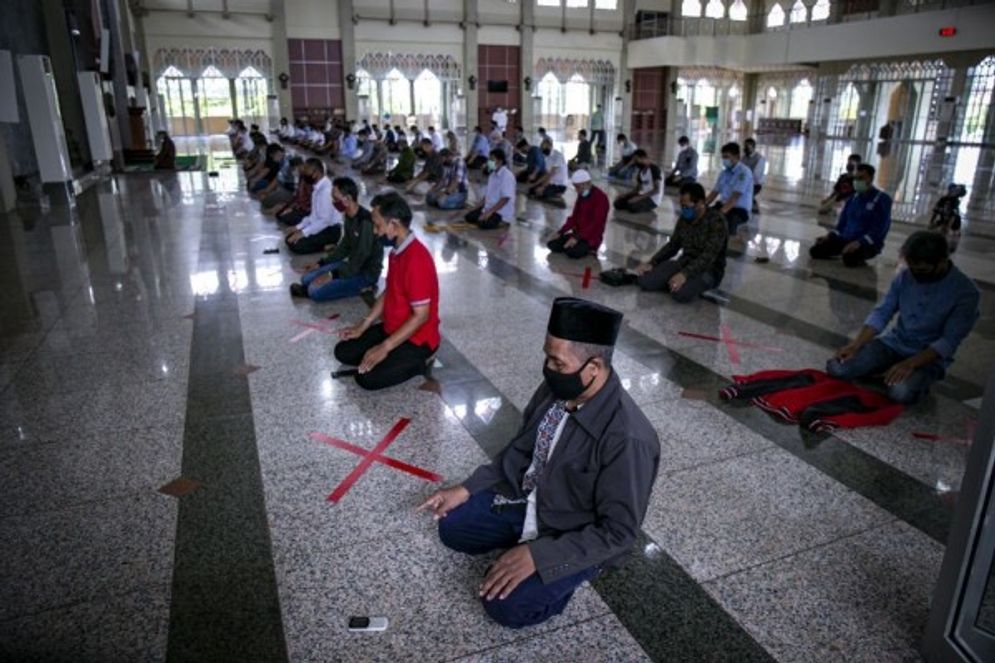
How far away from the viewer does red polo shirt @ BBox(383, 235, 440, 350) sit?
4.23m

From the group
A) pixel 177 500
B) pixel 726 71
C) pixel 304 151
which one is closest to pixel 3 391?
pixel 177 500

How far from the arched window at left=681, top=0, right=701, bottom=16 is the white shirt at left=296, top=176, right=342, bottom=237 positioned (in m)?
34.0

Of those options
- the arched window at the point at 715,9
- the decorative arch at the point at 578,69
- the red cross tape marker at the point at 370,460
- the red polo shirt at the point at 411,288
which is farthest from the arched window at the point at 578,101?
the red cross tape marker at the point at 370,460

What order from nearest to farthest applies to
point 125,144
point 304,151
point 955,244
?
point 955,244 → point 125,144 → point 304,151

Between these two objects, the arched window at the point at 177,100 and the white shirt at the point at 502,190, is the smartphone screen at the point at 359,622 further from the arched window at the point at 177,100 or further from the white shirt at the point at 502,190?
the arched window at the point at 177,100

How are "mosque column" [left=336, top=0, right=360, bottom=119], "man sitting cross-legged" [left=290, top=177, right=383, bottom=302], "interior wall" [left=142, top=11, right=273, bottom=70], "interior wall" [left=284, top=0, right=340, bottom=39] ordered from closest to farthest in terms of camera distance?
"man sitting cross-legged" [left=290, top=177, right=383, bottom=302] < "interior wall" [left=142, top=11, right=273, bottom=70] < "interior wall" [left=284, top=0, right=340, bottom=39] < "mosque column" [left=336, top=0, right=360, bottom=119]

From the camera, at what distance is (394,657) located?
2312 mm

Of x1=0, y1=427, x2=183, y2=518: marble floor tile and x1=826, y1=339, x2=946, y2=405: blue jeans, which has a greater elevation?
x1=826, y1=339, x2=946, y2=405: blue jeans

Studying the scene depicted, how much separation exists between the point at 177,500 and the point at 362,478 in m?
0.87

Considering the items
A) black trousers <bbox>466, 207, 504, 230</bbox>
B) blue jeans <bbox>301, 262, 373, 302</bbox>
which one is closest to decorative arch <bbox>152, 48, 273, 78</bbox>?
black trousers <bbox>466, 207, 504, 230</bbox>

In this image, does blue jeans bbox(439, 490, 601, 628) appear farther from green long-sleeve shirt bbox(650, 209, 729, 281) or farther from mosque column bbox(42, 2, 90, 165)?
mosque column bbox(42, 2, 90, 165)

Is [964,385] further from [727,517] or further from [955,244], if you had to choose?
[955,244]

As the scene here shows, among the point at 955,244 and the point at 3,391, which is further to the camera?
the point at 955,244

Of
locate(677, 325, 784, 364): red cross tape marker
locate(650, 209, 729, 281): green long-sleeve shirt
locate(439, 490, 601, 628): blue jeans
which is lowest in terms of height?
locate(677, 325, 784, 364): red cross tape marker
